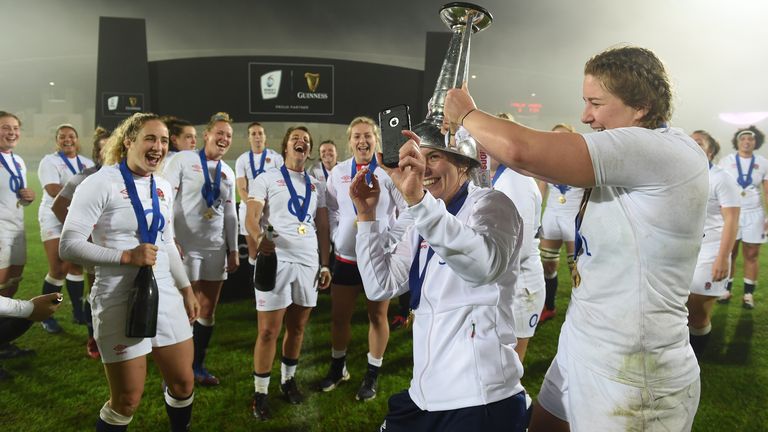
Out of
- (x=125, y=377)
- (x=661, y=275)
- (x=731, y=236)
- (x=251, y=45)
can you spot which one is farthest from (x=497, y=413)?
(x=251, y=45)

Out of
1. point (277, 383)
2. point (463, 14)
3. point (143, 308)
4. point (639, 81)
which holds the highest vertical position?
point (463, 14)

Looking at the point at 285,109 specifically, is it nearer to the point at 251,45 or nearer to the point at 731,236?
the point at 731,236

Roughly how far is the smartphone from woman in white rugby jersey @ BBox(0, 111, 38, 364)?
5810mm

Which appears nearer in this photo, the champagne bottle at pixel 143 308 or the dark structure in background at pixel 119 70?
the champagne bottle at pixel 143 308

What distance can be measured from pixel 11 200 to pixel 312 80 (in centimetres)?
829

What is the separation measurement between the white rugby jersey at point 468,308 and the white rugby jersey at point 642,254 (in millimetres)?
276

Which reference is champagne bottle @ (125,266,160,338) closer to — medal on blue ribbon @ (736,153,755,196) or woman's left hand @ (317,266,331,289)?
woman's left hand @ (317,266,331,289)

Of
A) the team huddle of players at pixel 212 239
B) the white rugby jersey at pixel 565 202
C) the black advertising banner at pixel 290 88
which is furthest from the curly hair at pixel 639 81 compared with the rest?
the black advertising banner at pixel 290 88

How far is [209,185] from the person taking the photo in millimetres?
4309

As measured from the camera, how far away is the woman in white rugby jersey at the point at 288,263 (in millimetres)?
3547

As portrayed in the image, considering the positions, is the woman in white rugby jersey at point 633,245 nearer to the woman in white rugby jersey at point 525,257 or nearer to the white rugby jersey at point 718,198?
the woman in white rugby jersey at point 525,257

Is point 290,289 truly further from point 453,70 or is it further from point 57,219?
point 57,219

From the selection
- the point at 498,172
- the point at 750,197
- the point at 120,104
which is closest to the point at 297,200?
the point at 498,172

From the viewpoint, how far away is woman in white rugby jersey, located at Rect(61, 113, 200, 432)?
2.50 metres
